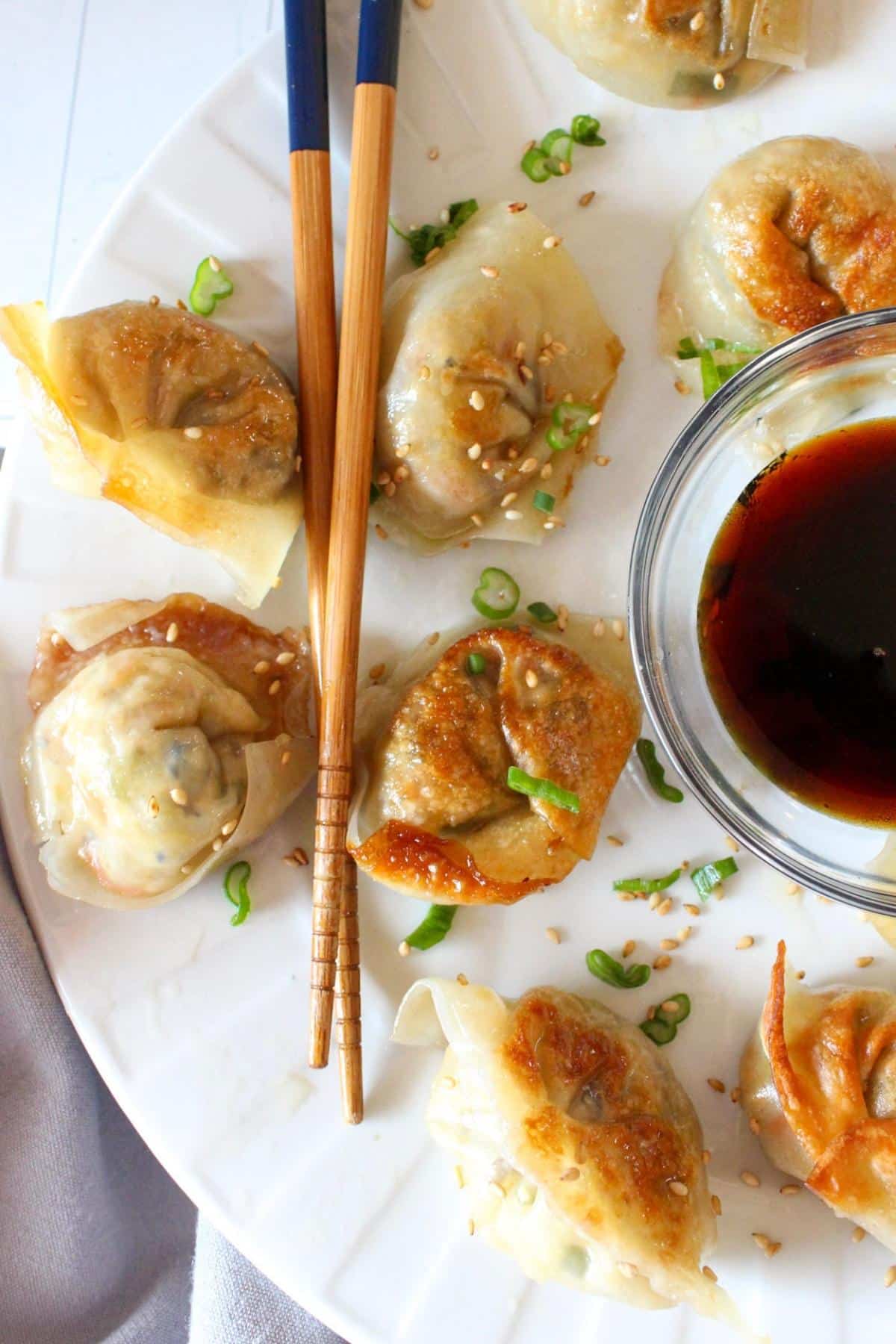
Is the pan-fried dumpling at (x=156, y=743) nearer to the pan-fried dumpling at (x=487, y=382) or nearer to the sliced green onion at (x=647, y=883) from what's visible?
the pan-fried dumpling at (x=487, y=382)

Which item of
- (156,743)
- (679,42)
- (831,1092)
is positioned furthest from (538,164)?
(831,1092)

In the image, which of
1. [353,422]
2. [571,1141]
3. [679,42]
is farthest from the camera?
[679,42]

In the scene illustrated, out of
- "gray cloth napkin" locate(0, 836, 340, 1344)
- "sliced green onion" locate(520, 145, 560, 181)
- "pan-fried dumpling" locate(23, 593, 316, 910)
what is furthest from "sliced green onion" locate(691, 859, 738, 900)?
"sliced green onion" locate(520, 145, 560, 181)

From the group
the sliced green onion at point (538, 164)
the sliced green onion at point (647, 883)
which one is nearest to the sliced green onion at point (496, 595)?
the sliced green onion at point (647, 883)

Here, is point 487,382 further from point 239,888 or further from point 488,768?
point 239,888

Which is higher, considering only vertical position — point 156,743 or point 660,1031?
point 156,743

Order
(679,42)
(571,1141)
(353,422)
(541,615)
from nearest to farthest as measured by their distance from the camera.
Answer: (571,1141) → (353,422) → (679,42) → (541,615)

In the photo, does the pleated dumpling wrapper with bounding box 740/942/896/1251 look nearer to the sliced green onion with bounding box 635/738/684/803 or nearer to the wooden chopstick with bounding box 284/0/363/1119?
the sliced green onion with bounding box 635/738/684/803
